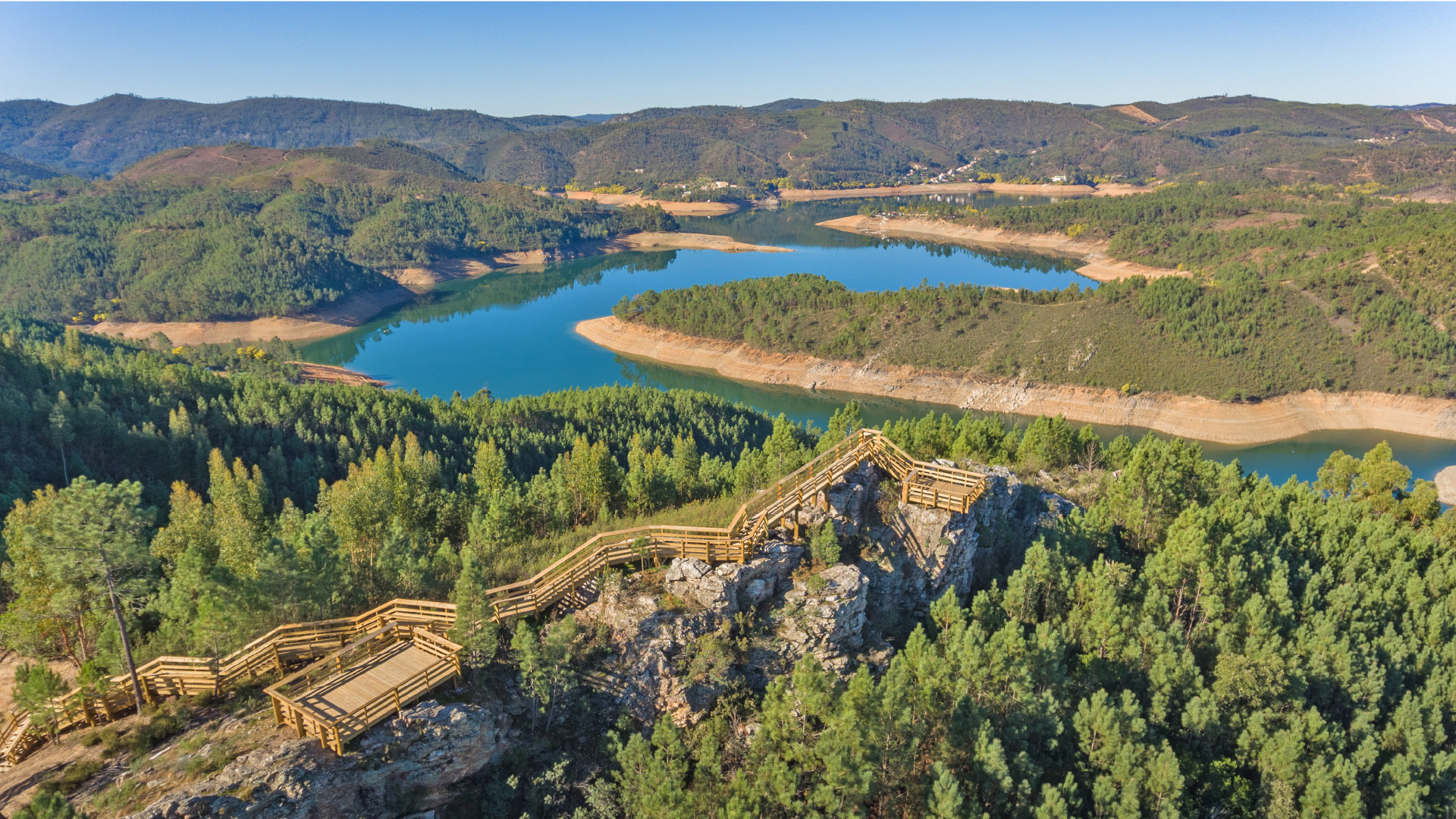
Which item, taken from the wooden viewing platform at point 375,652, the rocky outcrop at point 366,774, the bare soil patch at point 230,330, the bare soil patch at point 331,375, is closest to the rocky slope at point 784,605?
the wooden viewing platform at point 375,652

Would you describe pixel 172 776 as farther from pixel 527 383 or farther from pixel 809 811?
pixel 527 383

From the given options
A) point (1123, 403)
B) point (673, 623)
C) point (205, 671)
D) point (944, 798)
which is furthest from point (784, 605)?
point (1123, 403)

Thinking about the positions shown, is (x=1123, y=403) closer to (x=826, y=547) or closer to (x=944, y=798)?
(x=826, y=547)

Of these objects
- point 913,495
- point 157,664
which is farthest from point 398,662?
point 913,495

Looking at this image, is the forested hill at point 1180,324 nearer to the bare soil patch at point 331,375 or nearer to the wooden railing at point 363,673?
the bare soil patch at point 331,375

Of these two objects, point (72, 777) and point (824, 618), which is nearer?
point (72, 777)

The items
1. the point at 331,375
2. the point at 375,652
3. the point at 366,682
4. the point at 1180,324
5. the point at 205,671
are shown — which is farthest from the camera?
the point at 331,375
